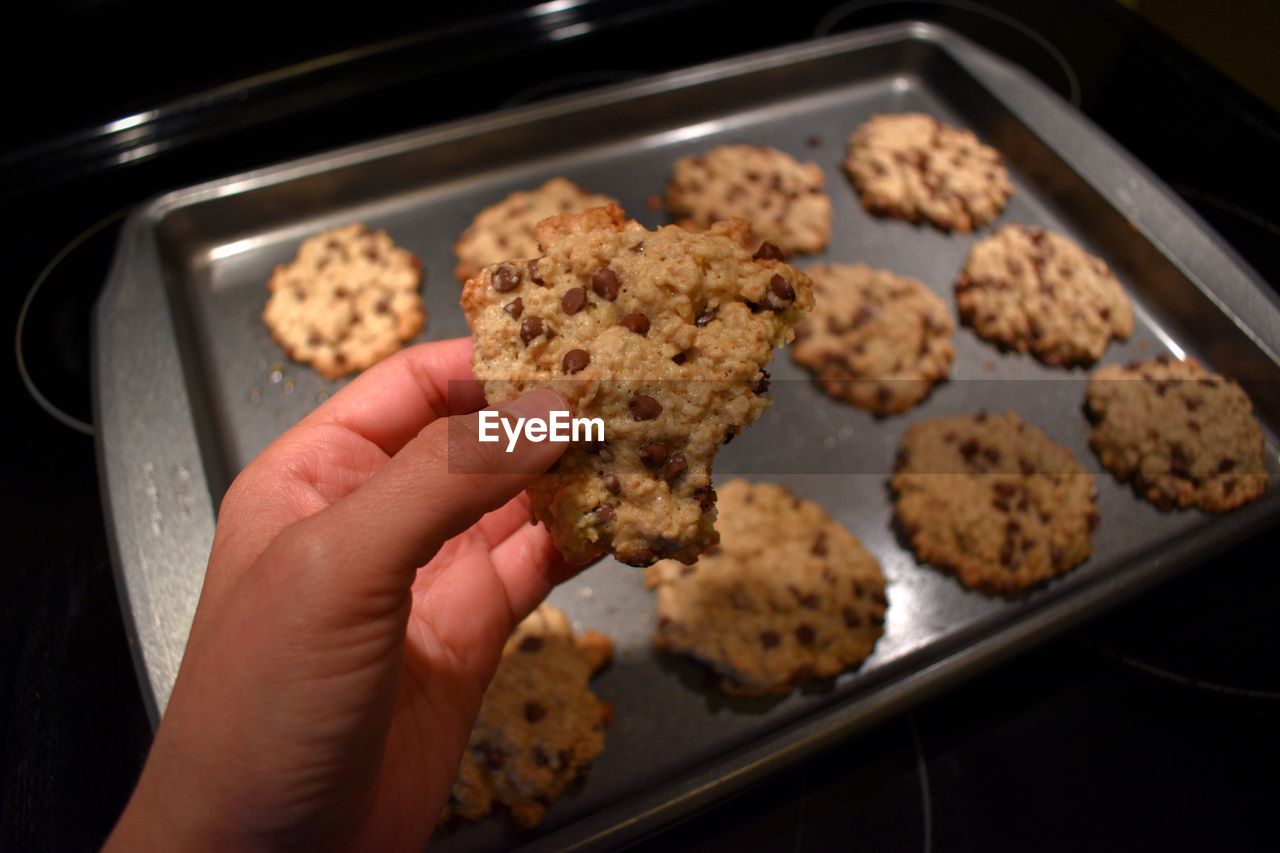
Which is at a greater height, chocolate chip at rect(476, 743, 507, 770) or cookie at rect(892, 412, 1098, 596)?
cookie at rect(892, 412, 1098, 596)

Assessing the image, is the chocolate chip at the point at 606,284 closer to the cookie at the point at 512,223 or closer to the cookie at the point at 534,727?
the cookie at the point at 534,727

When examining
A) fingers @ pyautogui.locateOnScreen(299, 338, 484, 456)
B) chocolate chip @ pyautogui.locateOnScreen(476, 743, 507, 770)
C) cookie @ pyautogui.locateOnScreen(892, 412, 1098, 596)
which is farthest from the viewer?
cookie @ pyautogui.locateOnScreen(892, 412, 1098, 596)

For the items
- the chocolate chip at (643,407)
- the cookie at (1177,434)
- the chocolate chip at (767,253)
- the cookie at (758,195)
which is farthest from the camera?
the cookie at (758,195)

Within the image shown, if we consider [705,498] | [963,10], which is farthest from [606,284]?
[963,10]

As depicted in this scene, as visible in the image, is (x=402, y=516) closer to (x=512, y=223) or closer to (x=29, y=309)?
(x=512, y=223)

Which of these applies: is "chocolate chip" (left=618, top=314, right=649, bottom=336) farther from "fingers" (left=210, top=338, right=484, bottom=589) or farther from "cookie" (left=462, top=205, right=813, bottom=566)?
"fingers" (left=210, top=338, right=484, bottom=589)

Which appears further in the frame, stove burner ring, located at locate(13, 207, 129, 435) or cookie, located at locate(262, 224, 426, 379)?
cookie, located at locate(262, 224, 426, 379)

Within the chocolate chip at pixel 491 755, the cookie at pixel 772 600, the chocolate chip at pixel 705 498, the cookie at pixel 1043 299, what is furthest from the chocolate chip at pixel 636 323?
the cookie at pixel 1043 299

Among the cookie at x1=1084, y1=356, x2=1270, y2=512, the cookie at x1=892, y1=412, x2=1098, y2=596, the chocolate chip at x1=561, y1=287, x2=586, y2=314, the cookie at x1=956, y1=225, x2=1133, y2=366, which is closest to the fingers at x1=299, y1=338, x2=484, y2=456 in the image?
the chocolate chip at x1=561, y1=287, x2=586, y2=314
